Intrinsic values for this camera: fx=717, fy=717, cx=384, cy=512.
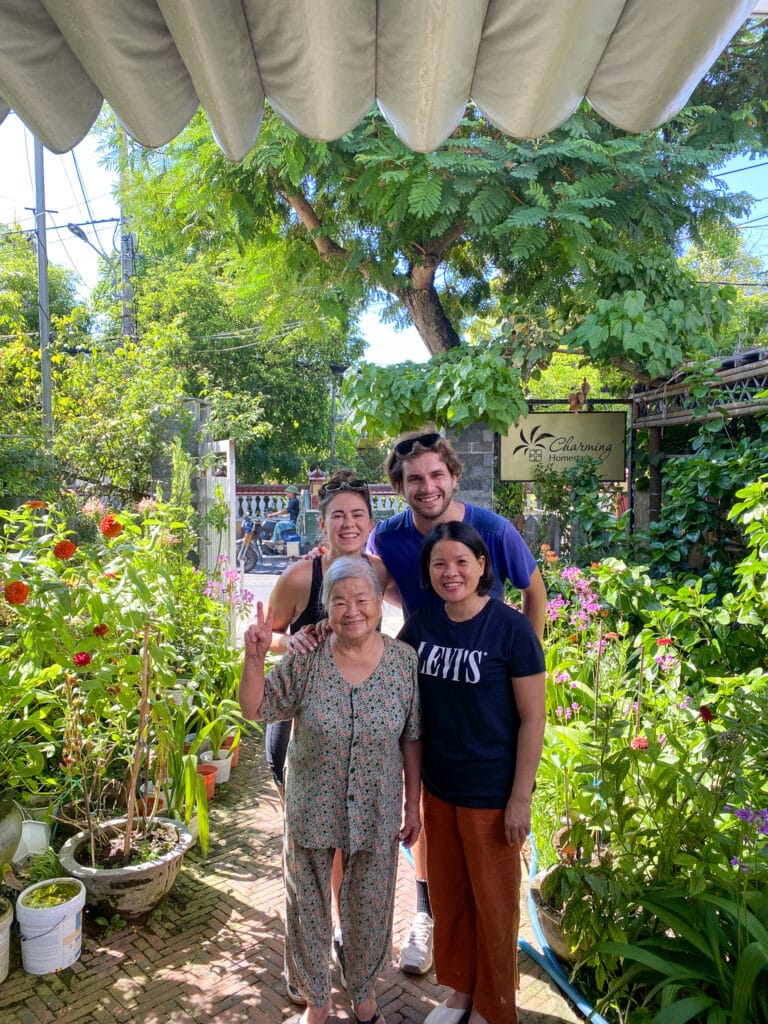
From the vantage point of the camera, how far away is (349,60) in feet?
4.61

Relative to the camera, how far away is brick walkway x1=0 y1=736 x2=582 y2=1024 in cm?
205

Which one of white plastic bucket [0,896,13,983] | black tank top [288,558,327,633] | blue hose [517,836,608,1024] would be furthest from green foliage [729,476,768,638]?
white plastic bucket [0,896,13,983]

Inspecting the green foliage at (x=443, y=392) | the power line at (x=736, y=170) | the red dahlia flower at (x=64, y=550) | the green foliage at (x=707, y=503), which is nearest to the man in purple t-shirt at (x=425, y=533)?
the red dahlia flower at (x=64, y=550)

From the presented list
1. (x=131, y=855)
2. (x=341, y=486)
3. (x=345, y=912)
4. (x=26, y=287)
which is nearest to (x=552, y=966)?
(x=345, y=912)

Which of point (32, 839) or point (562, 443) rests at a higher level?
point (562, 443)

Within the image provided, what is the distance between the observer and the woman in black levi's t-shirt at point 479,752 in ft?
6.06

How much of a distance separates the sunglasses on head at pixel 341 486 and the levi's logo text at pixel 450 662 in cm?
53

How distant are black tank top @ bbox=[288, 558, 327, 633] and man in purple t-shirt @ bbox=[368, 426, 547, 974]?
0.23m

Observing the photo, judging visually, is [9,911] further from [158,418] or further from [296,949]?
[158,418]

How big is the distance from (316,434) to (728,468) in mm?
16604

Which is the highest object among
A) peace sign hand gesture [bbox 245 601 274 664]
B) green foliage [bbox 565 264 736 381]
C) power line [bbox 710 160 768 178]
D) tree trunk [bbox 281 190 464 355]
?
power line [bbox 710 160 768 178]

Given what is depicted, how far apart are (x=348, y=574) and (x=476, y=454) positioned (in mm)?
4076

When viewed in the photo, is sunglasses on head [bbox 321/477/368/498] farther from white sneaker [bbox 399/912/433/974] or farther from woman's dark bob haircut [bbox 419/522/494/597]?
white sneaker [bbox 399/912/433/974]

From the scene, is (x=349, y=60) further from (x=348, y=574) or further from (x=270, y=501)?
(x=270, y=501)
